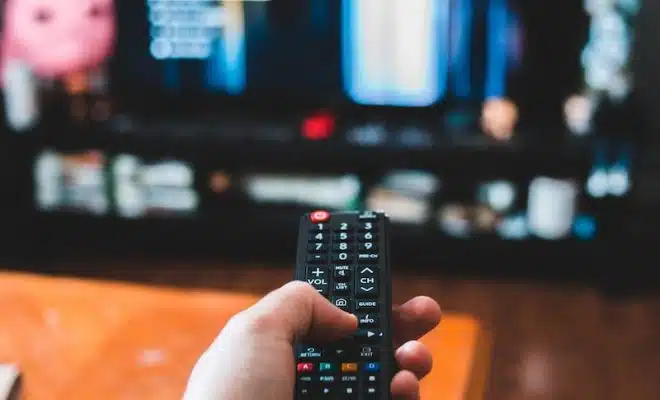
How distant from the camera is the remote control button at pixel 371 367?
75cm

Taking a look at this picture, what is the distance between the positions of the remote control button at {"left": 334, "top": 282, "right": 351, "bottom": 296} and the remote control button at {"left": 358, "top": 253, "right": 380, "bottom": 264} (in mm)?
33

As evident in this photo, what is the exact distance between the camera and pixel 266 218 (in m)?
2.52

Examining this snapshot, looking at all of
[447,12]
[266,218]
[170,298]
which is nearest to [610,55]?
[447,12]

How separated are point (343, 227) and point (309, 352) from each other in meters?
0.15

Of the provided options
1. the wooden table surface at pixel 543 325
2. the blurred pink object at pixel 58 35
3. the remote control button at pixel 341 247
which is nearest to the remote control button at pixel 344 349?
the remote control button at pixel 341 247

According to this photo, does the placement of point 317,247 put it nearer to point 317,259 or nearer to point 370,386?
point 317,259

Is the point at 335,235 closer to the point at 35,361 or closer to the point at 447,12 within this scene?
the point at 35,361

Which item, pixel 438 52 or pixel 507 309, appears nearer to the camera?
pixel 507 309

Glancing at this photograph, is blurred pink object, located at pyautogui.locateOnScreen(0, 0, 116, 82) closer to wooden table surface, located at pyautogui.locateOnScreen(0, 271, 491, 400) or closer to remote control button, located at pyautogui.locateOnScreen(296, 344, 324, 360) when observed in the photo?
wooden table surface, located at pyautogui.locateOnScreen(0, 271, 491, 400)

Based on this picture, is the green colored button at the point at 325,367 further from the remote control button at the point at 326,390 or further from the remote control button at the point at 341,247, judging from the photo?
the remote control button at the point at 341,247

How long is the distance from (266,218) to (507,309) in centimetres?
75

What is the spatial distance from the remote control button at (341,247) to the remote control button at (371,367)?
0.45ft

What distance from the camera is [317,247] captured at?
0.86 meters

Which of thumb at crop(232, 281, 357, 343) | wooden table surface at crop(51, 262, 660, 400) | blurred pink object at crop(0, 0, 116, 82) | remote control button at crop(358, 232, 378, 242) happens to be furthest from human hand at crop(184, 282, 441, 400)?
blurred pink object at crop(0, 0, 116, 82)
